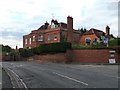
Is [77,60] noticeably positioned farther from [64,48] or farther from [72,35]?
[72,35]

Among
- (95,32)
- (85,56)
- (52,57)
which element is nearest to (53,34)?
(95,32)

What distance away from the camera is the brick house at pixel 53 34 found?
61406mm

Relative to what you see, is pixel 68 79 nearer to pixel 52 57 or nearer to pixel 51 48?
pixel 52 57

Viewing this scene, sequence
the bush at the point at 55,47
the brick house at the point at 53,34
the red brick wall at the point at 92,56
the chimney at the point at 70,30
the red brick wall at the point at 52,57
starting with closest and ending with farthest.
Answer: the red brick wall at the point at 92,56, the bush at the point at 55,47, the red brick wall at the point at 52,57, the chimney at the point at 70,30, the brick house at the point at 53,34

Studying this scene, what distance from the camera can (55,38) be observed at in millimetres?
65312

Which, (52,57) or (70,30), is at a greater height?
(70,30)

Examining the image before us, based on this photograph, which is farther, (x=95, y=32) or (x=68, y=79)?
(x=95, y=32)

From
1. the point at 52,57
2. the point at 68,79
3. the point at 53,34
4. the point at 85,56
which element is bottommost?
the point at 68,79

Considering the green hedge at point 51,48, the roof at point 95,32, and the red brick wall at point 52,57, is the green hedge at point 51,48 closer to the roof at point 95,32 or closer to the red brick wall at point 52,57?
the red brick wall at point 52,57

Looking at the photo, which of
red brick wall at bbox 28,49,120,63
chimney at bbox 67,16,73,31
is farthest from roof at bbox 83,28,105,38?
red brick wall at bbox 28,49,120,63

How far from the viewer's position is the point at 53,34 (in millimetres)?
66250

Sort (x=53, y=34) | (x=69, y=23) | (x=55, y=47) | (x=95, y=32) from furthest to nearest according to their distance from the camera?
(x=95, y=32) → (x=53, y=34) → (x=69, y=23) → (x=55, y=47)

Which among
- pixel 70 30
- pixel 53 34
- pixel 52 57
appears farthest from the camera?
pixel 53 34

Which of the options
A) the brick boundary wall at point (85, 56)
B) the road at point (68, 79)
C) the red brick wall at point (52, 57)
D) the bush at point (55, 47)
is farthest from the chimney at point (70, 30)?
the road at point (68, 79)
